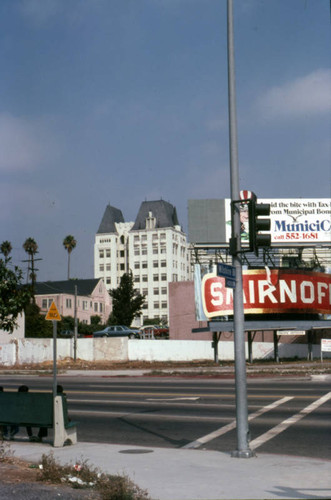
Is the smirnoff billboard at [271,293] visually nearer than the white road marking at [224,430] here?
No

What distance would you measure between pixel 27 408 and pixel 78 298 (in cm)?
11105

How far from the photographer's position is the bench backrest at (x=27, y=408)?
13.7 meters

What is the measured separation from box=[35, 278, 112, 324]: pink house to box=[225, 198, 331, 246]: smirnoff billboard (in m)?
65.3

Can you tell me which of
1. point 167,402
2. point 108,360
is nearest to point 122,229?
point 108,360

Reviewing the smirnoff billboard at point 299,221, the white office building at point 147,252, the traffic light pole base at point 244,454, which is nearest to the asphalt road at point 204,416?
the traffic light pole base at point 244,454

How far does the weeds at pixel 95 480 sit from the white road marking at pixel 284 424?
4.65 metres

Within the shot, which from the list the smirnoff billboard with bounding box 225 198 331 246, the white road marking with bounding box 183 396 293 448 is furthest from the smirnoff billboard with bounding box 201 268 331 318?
the white road marking with bounding box 183 396 293 448

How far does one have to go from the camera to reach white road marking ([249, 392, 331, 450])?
13969mm

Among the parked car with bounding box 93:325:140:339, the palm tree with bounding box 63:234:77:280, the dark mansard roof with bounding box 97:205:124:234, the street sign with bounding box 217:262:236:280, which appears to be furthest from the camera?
the dark mansard roof with bounding box 97:205:124:234

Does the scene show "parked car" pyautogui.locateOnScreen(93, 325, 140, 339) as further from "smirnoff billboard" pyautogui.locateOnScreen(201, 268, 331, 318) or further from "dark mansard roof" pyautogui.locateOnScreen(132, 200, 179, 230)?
"dark mansard roof" pyautogui.locateOnScreen(132, 200, 179, 230)

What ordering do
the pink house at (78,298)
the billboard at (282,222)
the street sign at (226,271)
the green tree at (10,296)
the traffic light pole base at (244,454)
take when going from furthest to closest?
the pink house at (78,298)
the billboard at (282,222)
the green tree at (10,296)
the street sign at (226,271)
the traffic light pole base at (244,454)

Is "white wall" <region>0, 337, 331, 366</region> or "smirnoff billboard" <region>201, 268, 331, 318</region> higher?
"smirnoff billboard" <region>201, 268, 331, 318</region>

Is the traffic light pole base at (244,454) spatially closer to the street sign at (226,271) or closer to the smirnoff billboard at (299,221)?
the street sign at (226,271)

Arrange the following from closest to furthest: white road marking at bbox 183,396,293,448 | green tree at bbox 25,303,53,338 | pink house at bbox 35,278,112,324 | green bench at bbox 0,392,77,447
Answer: green bench at bbox 0,392,77,447
white road marking at bbox 183,396,293,448
green tree at bbox 25,303,53,338
pink house at bbox 35,278,112,324
